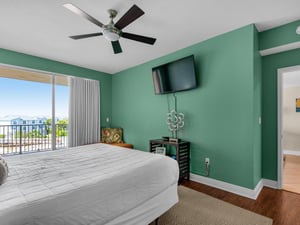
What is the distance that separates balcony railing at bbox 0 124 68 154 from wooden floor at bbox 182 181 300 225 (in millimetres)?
3964

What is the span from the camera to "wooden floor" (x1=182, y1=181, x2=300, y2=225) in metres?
1.91

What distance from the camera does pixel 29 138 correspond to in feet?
15.5

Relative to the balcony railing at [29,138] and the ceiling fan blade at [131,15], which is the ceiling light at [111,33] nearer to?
the ceiling fan blade at [131,15]

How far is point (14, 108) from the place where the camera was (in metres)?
3.82

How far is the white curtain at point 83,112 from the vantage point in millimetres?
4070

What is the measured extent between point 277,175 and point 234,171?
33.4 inches

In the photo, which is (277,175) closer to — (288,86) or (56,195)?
(56,195)

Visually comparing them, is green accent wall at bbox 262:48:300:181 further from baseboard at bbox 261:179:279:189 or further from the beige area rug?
the beige area rug

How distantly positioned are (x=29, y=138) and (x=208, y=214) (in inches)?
207

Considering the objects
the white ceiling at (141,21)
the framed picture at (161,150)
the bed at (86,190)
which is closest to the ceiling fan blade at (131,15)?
the white ceiling at (141,21)

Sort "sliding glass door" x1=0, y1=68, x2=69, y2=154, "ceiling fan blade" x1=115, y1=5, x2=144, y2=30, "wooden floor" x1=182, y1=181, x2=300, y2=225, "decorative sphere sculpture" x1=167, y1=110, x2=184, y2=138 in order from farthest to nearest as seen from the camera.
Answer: "sliding glass door" x1=0, y1=68, x2=69, y2=154 → "decorative sphere sculpture" x1=167, y1=110, x2=184, y2=138 → "wooden floor" x1=182, y1=181, x2=300, y2=225 → "ceiling fan blade" x1=115, y1=5, x2=144, y2=30

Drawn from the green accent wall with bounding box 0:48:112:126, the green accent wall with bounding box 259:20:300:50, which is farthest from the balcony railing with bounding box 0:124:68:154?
the green accent wall with bounding box 259:20:300:50

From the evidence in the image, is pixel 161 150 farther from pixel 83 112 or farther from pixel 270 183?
pixel 83 112

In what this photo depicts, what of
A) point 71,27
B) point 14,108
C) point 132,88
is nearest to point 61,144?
point 14,108
